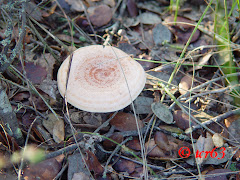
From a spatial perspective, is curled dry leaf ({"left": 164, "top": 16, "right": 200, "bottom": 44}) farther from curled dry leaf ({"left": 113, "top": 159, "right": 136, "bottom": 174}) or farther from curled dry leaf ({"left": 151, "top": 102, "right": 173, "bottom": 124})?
curled dry leaf ({"left": 113, "top": 159, "right": 136, "bottom": 174})

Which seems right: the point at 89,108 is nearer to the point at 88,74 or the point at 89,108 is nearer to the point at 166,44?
the point at 88,74

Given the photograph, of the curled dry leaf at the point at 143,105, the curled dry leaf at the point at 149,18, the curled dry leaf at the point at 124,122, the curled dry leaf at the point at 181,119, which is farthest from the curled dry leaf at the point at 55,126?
the curled dry leaf at the point at 149,18

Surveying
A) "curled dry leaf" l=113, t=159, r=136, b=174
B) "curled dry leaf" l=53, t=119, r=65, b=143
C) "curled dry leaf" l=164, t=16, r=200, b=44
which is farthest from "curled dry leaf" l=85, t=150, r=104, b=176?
"curled dry leaf" l=164, t=16, r=200, b=44

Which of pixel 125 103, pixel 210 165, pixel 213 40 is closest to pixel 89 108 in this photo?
pixel 125 103

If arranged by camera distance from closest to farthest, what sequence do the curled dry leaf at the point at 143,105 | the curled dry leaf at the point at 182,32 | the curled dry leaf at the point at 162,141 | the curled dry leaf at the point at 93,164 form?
the curled dry leaf at the point at 93,164 < the curled dry leaf at the point at 162,141 < the curled dry leaf at the point at 143,105 < the curled dry leaf at the point at 182,32

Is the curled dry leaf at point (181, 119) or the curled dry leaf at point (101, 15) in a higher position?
the curled dry leaf at point (101, 15)

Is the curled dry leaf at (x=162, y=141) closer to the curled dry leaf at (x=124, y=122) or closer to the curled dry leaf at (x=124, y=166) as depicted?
the curled dry leaf at (x=124, y=122)

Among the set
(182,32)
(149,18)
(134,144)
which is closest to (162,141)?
(134,144)
